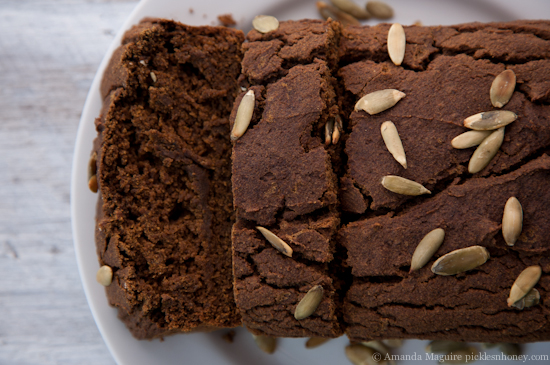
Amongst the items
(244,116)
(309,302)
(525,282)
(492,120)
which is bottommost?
(309,302)

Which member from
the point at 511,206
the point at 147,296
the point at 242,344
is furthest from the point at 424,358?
the point at 147,296

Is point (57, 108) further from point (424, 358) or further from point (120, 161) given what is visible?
point (424, 358)

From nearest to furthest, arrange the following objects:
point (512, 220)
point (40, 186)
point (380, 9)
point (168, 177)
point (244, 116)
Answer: point (512, 220), point (244, 116), point (168, 177), point (380, 9), point (40, 186)

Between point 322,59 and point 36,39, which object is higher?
point 322,59

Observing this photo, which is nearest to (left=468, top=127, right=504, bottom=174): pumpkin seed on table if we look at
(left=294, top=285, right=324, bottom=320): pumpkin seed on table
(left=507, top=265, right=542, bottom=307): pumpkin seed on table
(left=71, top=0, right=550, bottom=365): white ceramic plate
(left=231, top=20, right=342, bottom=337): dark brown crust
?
(left=507, top=265, right=542, bottom=307): pumpkin seed on table

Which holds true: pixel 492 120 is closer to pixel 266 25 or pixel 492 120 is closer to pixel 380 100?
pixel 380 100

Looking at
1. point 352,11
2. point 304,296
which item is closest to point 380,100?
point 304,296
